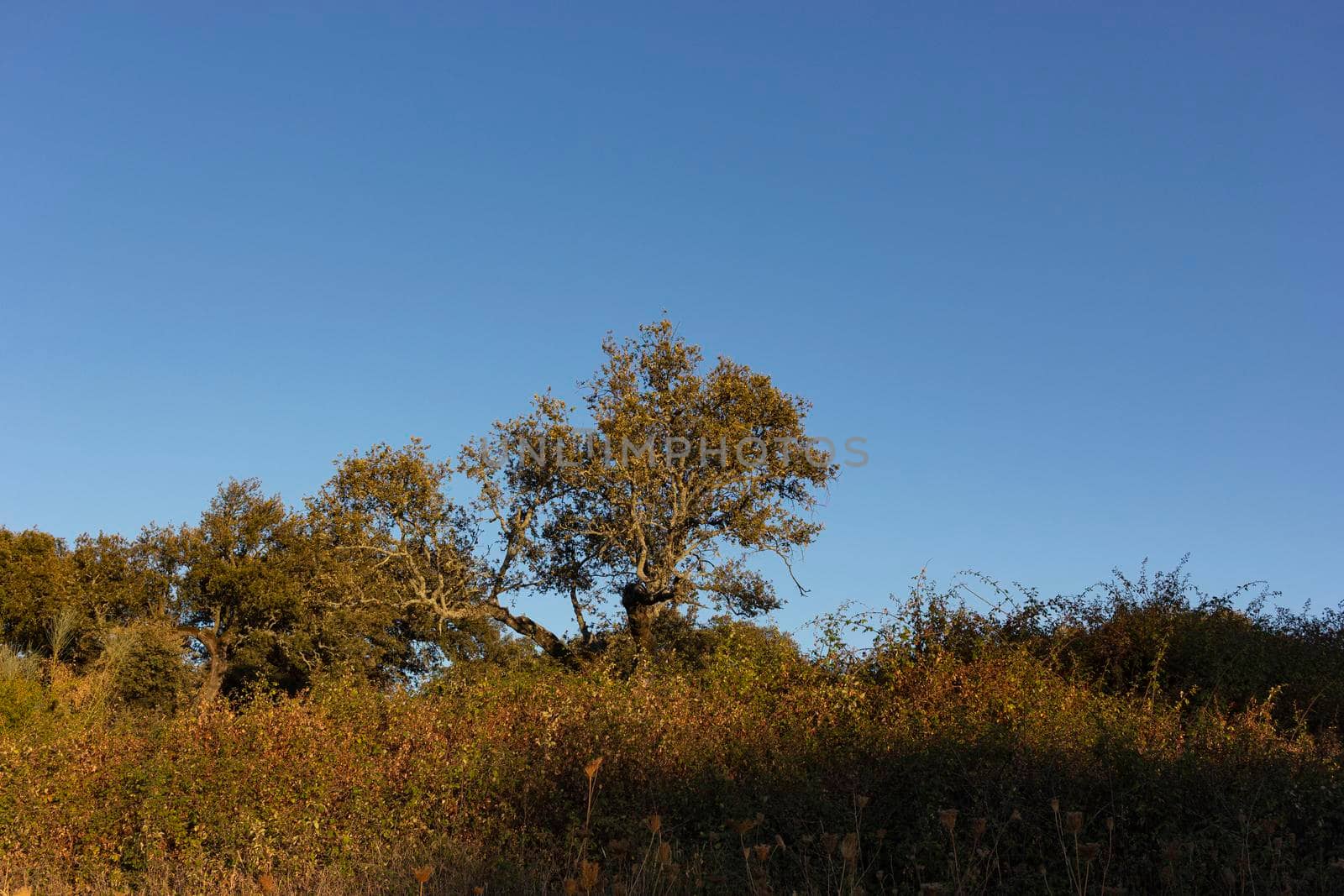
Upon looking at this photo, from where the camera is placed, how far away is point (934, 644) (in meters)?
→ 12.2

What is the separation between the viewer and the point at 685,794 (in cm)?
770

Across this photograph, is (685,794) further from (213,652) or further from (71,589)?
(71,589)

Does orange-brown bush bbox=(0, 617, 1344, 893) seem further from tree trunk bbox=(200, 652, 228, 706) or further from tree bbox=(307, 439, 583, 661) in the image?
tree trunk bbox=(200, 652, 228, 706)

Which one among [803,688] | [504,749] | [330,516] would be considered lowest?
[504,749]

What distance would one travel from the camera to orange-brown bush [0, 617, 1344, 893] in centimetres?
635

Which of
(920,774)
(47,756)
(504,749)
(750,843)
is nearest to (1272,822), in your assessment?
(920,774)

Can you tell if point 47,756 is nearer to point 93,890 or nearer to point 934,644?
point 93,890

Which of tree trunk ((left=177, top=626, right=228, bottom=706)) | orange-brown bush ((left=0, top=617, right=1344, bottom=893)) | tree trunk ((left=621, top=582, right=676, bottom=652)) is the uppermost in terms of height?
tree trunk ((left=621, top=582, right=676, bottom=652))

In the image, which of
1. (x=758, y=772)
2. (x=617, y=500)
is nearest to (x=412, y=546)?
(x=617, y=500)

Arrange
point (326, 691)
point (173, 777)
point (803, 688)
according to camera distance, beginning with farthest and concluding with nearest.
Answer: point (326, 691) → point (803, 688) → point (173, 777)

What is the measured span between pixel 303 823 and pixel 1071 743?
600cm

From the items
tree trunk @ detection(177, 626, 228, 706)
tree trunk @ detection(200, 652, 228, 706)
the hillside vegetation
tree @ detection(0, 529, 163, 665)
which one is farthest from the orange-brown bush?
tree @ detection(0, 529, 163, 665)

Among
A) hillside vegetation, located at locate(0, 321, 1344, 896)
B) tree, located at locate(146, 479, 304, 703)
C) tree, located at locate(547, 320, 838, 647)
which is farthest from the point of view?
tree, located at locate(146, 479, 304, 703)

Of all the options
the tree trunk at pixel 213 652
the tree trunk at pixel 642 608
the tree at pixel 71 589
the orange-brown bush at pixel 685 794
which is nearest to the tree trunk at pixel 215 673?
the tree trunk at pixel 213 652
